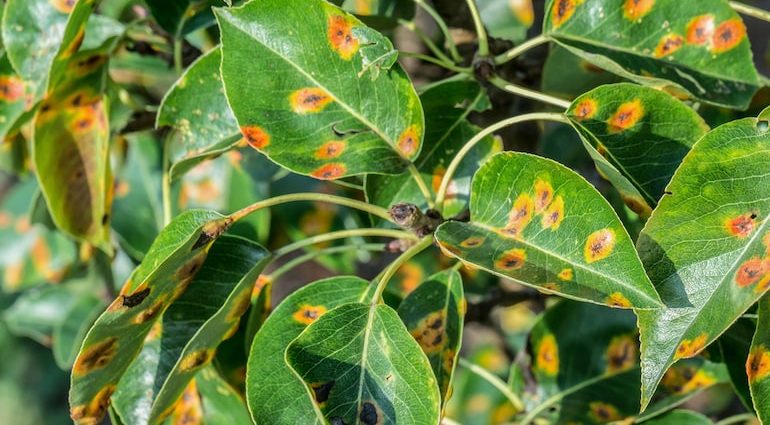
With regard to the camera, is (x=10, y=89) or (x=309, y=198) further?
(x=10, y=89)

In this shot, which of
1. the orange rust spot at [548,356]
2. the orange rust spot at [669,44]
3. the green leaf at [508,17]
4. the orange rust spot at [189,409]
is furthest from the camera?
the green leaf at [508,17]

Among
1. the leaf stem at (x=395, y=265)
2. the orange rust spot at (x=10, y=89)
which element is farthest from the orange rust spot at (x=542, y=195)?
the orange rust spot at (x=10, y=89)

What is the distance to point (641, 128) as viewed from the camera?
75 centimetres

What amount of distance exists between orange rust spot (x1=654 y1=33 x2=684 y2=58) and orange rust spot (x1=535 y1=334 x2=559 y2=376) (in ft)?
1.15

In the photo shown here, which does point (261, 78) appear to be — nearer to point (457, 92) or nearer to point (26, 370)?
point (457, 92)

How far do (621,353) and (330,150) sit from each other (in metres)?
0.42

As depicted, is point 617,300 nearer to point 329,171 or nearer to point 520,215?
point 520,215

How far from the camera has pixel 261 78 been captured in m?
0.77

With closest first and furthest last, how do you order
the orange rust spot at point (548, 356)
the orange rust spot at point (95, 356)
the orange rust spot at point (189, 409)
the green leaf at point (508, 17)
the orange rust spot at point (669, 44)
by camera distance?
1. the orange rust spot at point (95, 356)
2. the orange rust spot at point (669, 44)
3. the orange rust spot at point (189, 409)
4. the orange rust spot at point (548, 356)
5. the green leaf at point (508, 17)

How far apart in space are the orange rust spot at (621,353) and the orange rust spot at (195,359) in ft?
1.43

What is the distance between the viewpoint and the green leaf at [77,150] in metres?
0.99

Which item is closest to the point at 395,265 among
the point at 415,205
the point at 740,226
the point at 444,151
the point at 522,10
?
the point at 415,205

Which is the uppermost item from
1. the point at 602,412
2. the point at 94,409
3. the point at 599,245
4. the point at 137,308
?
the point at 599,245

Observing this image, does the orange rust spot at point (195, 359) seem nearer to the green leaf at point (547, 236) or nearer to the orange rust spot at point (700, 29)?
the green leaf at point (547, 236)
